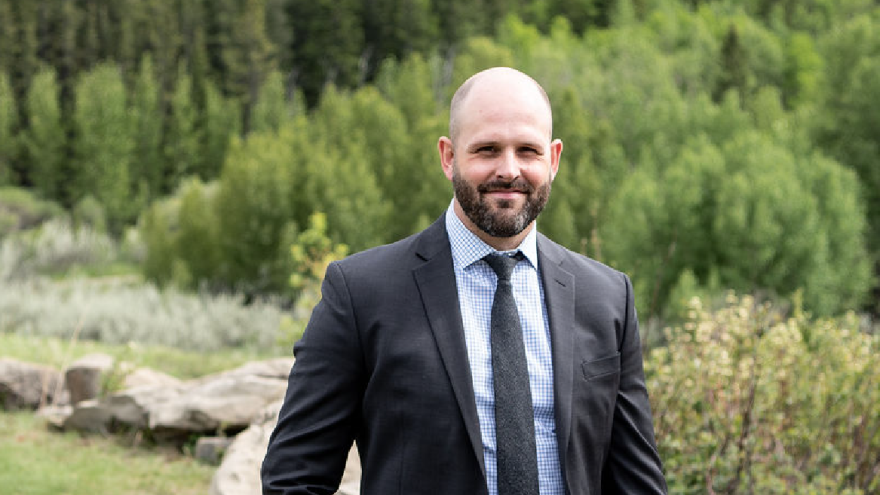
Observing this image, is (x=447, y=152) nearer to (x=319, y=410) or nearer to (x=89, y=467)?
(x=319, y=410)

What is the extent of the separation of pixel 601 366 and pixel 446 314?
14.5 inches

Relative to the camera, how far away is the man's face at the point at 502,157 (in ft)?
6.61

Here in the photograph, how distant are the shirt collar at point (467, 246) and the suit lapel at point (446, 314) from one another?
19 millimetres

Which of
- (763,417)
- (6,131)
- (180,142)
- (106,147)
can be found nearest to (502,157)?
(763,417)

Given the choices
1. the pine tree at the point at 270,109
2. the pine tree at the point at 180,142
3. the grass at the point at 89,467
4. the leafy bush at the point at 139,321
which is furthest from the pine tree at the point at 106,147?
the grass at the point at 89,467

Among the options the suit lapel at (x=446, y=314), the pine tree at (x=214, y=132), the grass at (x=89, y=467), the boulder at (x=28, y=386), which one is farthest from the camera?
the pine tree at (x=214, y=132)

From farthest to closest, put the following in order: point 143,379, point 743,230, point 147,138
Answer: point 147,138 → point 743,230 → point 143,379

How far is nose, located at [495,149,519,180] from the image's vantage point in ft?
6.57

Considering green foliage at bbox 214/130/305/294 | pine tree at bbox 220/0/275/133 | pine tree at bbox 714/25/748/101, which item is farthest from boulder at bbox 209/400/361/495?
pine tree at bbox 220/0/275/133

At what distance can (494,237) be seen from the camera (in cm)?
208

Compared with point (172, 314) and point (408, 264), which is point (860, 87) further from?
point (408, 264)

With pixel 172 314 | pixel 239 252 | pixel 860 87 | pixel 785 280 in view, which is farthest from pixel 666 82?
pixel 172 314

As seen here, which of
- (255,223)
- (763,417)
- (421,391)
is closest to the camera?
(421,391)

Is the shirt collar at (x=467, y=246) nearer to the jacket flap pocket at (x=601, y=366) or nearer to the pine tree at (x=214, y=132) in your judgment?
the jacket flap pocket at (x=601, y=366)
